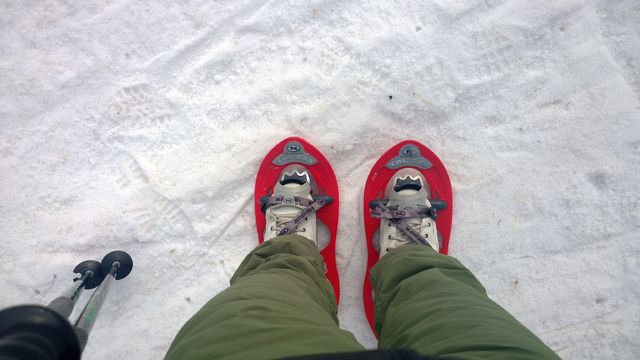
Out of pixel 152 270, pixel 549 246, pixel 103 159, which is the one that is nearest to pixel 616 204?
pixel 549 246

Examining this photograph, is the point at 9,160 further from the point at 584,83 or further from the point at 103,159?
the point at 584,83

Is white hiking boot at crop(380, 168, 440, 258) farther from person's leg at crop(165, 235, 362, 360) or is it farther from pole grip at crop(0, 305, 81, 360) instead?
pole grip at crop(0, 305, 81, 360)

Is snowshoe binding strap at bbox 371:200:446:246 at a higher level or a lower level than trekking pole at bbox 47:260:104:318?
lower

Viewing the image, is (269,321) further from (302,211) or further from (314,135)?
(314,135)

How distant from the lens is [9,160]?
1.36m

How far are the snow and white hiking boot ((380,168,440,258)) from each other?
0.11 m

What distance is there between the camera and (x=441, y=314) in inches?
31.1

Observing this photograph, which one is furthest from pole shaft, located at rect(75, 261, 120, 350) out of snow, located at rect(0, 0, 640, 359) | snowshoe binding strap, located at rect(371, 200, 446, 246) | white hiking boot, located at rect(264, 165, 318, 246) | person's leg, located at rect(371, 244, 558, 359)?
snowshoe binding strap, located at rect(371, 200, 446, 246)

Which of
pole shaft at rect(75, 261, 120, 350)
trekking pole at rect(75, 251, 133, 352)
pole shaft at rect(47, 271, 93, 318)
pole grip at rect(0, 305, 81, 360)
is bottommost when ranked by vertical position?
trekking pole at rect(75, 251, 133, 352)

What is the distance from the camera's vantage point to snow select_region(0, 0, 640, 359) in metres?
1.32

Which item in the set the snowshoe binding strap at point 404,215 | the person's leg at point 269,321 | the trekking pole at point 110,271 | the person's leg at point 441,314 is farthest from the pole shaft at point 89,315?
the snowshoe binding strap at point 404,215

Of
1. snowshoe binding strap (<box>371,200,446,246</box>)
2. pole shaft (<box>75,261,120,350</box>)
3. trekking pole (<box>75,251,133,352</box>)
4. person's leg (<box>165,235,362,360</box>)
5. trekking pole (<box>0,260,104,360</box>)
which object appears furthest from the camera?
snowshoe binding strap (<box>371,200,446,246</box>)

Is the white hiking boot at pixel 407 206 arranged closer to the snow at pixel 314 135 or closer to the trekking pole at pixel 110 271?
the snow at pixel 314 135

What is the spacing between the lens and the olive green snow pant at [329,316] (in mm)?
659
